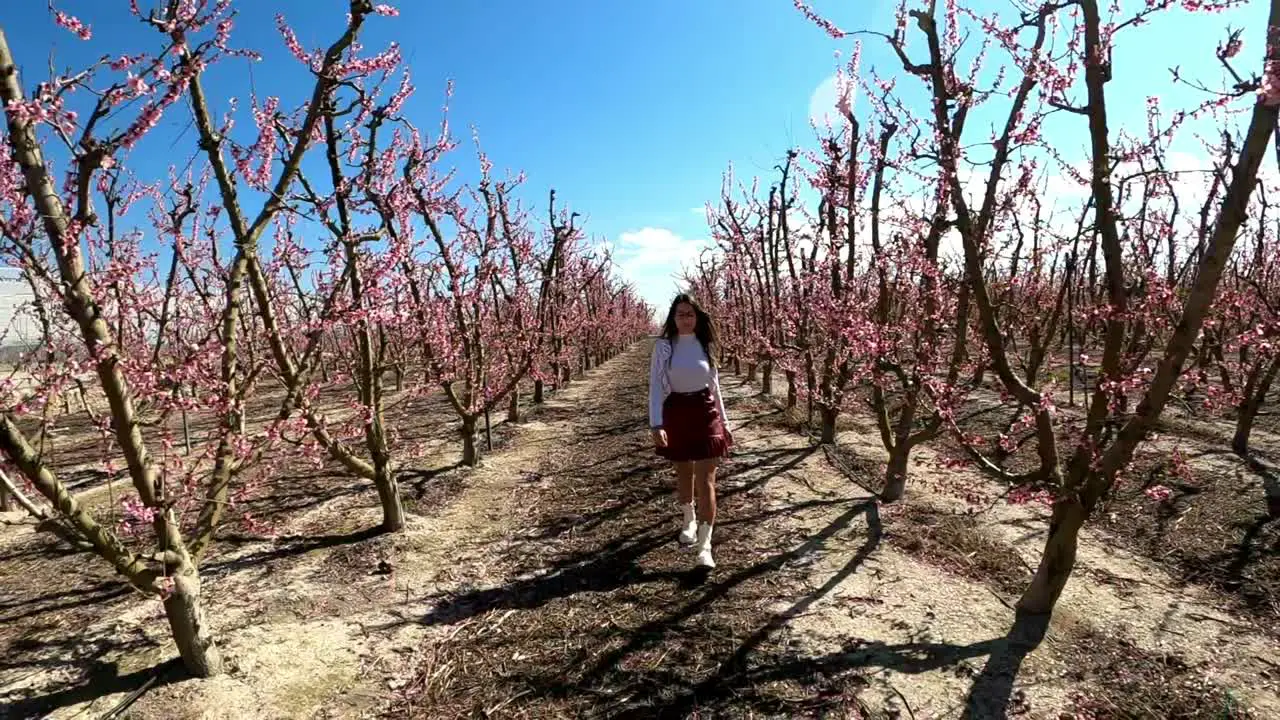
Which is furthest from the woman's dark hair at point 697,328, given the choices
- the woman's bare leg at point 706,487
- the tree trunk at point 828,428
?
the tree trunk at point 828,428

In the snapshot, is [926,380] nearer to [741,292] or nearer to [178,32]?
[178,32]

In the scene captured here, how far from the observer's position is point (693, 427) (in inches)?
162

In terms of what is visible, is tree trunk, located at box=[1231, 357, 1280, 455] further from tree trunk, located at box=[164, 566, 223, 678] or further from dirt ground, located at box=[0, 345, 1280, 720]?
tree trunk, located at box=[164, 566, 223, 678]

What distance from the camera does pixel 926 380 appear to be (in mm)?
4152

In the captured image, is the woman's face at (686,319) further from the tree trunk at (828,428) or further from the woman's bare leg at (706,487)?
the tree trunk at (828,428)

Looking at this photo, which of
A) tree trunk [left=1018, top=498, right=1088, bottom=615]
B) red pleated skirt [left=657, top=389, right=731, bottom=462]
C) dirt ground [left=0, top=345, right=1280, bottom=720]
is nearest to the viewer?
dirt ground [left=0, top=345, right=1280, bottom=720]

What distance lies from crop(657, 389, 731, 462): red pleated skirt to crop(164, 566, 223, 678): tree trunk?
2600 millimetres

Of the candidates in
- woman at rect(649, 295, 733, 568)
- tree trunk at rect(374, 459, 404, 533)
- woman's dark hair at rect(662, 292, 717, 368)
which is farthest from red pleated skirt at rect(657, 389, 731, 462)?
tree trunk at rect(374, 459, 404, 533)

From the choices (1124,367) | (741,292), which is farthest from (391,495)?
(741,292)

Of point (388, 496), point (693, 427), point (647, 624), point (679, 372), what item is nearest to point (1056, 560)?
point (693, 427)

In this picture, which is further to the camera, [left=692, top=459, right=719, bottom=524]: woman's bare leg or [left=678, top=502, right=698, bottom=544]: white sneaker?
[left=678, top=502, right=698, bottom=544]: white sneaker

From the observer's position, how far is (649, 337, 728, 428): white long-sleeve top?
Result: 418cm

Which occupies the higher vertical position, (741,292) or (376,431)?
(741,292)

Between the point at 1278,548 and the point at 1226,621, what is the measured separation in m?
1.45
